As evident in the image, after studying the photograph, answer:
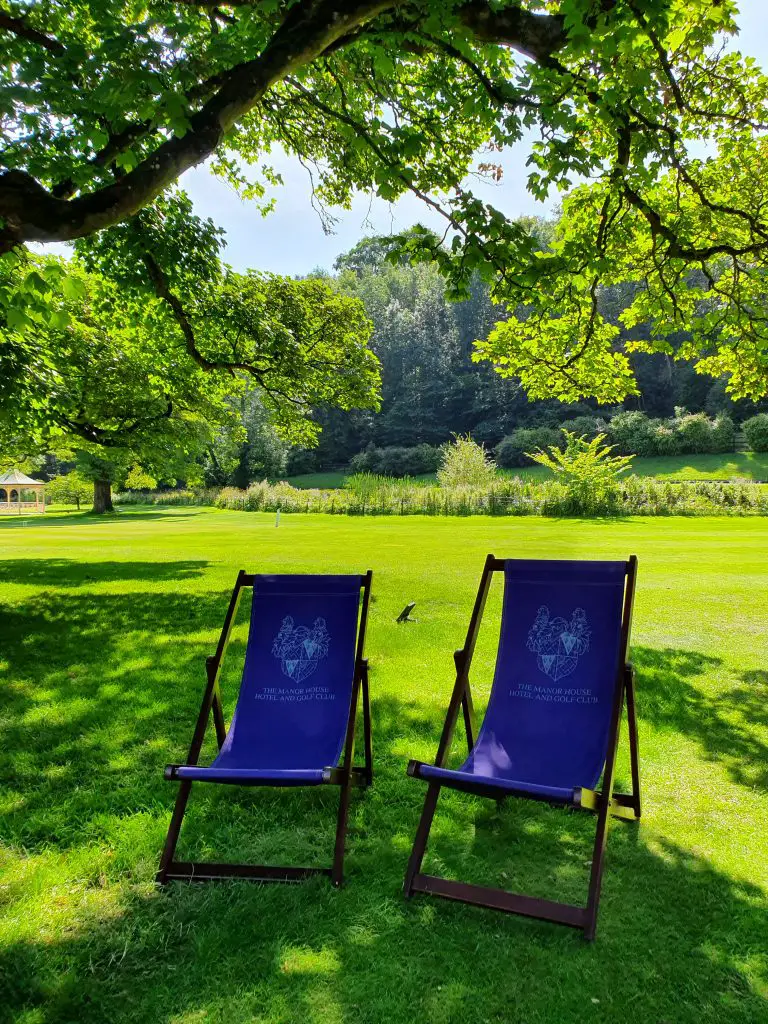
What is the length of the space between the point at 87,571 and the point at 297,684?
32.0 ft

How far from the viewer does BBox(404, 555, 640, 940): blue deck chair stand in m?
2.97

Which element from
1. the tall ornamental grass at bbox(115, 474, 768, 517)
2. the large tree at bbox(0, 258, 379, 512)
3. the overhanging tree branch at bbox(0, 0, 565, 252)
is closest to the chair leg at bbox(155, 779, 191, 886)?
the overhanging tree branch at bbox(0, 0, 565, 252)

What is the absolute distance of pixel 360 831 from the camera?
10.7 ft

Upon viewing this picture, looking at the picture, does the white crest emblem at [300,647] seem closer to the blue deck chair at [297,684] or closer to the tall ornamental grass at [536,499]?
the blue deck chair at [297,684]

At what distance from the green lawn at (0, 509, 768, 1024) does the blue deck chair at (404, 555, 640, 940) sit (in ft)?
0.99

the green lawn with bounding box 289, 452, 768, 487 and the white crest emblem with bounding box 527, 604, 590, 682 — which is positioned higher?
A: the green lawn with bounding box 289, 452, 768, 487

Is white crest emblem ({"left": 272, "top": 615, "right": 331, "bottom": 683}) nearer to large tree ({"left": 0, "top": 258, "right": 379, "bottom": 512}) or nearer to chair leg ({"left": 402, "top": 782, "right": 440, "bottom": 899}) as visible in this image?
chair leg ({"left": 402, "top": 782, "right": 440, "bottom": 899})

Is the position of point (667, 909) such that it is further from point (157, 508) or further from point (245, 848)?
point (157, 508)

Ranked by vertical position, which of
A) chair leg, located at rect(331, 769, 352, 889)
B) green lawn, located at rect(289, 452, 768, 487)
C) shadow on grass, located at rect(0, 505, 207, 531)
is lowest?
shadow on grass, located at rect(0, 505, 207, 531)

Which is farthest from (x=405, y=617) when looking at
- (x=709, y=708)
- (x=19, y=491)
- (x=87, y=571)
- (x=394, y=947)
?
(x=19, y=491)

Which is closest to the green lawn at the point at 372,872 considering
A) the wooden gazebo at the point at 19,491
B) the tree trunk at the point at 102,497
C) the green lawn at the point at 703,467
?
the tree trunk at the point at 102,497

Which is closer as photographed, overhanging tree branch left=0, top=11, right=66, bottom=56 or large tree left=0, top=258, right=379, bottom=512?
overhanging tree branch left=0, top=11, right=66, bottom=56

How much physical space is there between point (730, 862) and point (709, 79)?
8.09m

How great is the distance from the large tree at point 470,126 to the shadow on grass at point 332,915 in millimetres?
3130
